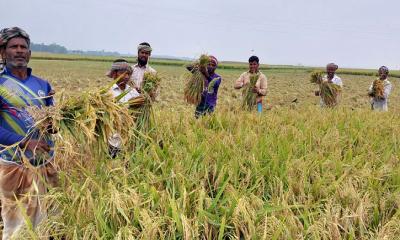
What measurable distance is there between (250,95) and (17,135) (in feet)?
14.2

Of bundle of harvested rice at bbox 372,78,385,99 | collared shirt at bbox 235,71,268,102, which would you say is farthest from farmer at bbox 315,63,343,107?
collared shirt at bbox 235,71,268,102

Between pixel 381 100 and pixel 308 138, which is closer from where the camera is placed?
pixel 308 138

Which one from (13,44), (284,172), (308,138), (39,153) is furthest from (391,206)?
(13,44)

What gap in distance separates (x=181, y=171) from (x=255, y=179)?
24.1 inches

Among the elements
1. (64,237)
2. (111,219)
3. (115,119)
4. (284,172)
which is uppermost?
(115,119)

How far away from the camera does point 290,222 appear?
216 centimetres

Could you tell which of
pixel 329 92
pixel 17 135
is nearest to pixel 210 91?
pixel 329 92

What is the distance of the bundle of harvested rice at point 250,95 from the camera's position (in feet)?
20.3

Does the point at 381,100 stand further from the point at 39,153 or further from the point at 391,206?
the point at 39,153

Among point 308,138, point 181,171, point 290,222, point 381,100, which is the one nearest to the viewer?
point 290,222

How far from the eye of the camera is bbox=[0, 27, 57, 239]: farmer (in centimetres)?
260

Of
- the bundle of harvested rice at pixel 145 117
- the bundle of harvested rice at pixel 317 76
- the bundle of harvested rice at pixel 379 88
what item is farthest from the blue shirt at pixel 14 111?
the bundle of harvested rice at pixel 379 88

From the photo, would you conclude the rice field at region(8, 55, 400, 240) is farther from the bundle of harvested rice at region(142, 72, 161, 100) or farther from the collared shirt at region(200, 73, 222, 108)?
the collared shirt at region(200, 73, 222, 108)

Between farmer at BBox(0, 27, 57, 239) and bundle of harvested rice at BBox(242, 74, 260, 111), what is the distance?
3997 millimetres
